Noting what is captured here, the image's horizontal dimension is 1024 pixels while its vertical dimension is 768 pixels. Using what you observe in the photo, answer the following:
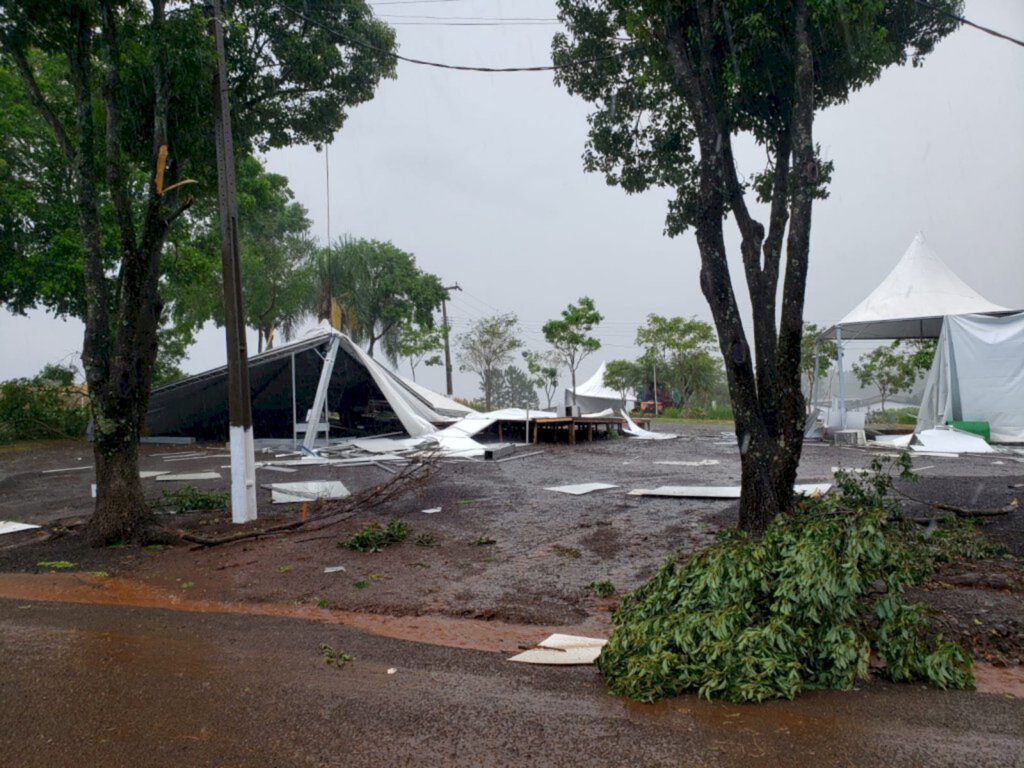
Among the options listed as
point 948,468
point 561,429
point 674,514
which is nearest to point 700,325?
point 561,429

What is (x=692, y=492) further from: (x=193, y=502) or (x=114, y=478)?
(x=114, y=478)

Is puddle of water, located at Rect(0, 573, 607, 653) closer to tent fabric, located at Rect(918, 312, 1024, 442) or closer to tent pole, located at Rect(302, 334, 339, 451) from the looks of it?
tent pole, located at Rect(302, 334, 339, 451)

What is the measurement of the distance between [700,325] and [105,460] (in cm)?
4213

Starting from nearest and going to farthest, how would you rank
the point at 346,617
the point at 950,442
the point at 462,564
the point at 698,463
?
the point at 346,617 → the point at 462,564 → the point at 698,463 → the point at 950,442

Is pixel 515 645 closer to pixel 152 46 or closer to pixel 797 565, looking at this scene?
pixel 797 565

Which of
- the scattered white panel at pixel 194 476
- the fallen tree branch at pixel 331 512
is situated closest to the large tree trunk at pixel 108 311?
the fallen tree branch at pixel 331 512

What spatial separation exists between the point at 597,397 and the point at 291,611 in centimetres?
4177

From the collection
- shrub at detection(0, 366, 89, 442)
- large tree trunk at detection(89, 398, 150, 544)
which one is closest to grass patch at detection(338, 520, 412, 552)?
large tree trunk at detection(89, 398, 150, 544)

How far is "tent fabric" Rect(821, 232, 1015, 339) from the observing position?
814 inches

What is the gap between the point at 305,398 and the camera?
23406 millimetres

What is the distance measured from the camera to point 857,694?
3.80 metres

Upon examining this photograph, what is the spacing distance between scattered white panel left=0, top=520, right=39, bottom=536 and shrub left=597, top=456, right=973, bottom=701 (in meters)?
7.70

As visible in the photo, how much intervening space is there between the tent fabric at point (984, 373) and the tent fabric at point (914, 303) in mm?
756

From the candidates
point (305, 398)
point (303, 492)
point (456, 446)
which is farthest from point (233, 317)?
point (305, 398)
